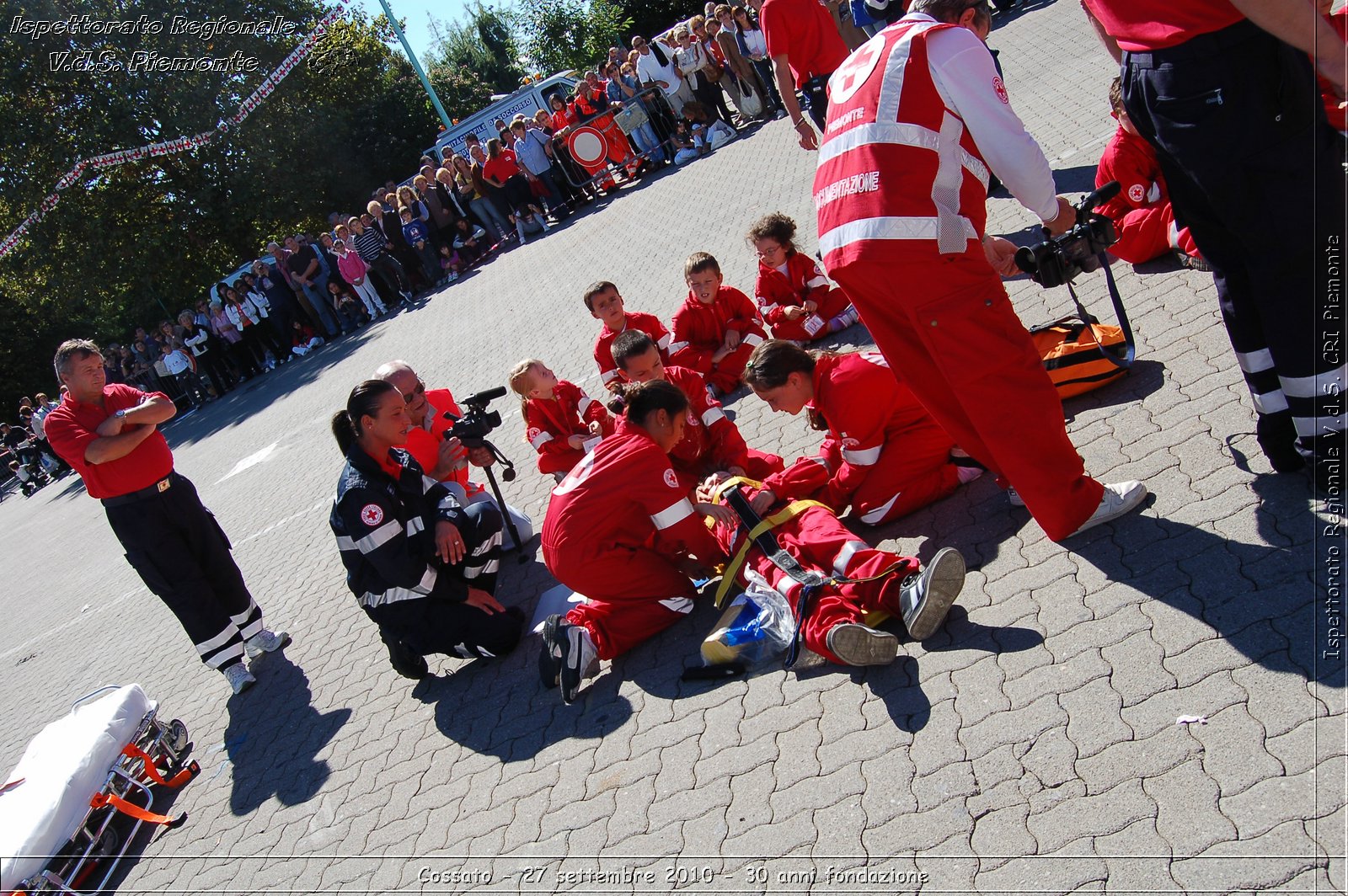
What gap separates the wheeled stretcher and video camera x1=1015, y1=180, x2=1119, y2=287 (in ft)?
15.8

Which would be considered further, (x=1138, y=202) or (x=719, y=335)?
(x=719, y=335)

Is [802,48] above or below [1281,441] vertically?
above

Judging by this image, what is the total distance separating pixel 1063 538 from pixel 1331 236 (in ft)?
4.48

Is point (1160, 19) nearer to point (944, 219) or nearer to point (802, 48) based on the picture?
point (944, 219)

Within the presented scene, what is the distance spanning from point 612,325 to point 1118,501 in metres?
3.81

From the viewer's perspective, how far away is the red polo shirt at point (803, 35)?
23.4 ft

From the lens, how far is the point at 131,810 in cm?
473

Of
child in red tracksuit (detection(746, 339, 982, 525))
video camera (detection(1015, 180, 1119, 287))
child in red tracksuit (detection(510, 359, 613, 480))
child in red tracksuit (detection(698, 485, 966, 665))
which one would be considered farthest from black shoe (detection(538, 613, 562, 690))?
video camera (detection(1015, 180, 1119, 287))

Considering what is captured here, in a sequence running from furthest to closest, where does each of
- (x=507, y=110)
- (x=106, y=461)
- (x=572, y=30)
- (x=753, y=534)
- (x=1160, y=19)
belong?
(x=572, y=30) < (x=507, y=110) < (x=106, y=461) < (x=753, y=534) < (x=1160, y=19)

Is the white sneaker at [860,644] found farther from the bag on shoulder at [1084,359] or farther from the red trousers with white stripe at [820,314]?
the red trousers with white stripe at [820,314]

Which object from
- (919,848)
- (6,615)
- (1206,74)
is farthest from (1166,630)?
(6,615)

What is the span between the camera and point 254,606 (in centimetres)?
624

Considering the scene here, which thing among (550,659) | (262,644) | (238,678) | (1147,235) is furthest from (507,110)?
(550,659)

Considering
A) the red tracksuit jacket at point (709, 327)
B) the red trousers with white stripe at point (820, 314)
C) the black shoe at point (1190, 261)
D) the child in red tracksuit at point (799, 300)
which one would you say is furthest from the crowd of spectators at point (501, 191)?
A: the black shoe at point (1190, 261)
